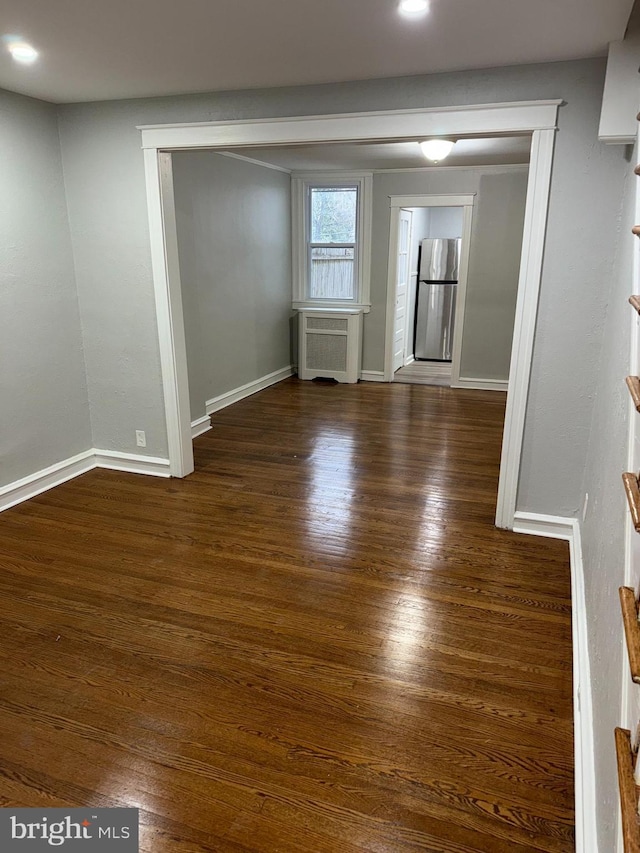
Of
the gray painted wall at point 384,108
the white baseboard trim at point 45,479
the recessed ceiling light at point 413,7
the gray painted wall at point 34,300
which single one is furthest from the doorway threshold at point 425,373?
the recessed ceiling light at point 413,7

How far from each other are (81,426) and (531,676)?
3.33 meters

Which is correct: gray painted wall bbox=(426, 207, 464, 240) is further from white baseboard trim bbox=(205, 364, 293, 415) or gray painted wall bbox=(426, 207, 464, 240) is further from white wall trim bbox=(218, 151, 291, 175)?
white baseboard trim bbox=(205, 364, 293, 415)

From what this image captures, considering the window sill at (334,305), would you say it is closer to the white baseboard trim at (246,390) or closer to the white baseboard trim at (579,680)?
the white baseboard trim at (246,390)

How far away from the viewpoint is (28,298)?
3.54m

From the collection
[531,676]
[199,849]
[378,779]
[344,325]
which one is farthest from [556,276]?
[344,325]

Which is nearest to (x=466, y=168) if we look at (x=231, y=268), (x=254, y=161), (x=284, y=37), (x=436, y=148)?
(x=254, y=161)

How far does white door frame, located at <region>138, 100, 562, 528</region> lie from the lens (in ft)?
9.03

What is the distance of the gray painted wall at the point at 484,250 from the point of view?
6227mm

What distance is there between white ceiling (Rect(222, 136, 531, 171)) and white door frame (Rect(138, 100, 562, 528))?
5.48 ft

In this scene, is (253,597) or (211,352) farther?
(211,352)

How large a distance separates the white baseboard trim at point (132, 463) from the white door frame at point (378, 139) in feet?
1.04

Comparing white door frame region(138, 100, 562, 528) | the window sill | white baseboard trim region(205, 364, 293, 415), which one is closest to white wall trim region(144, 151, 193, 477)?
white door frame region(138, 100, 562, 528)

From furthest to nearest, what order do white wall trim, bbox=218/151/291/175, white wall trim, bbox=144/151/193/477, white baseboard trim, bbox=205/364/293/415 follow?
white baseboard trim, bbox=205/364/293/415 → white wall trim, bbox=218/151/291/175 → white wall trim, bbox=144/151/193/477

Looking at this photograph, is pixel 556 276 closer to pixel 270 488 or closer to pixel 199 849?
pixel 270 488
